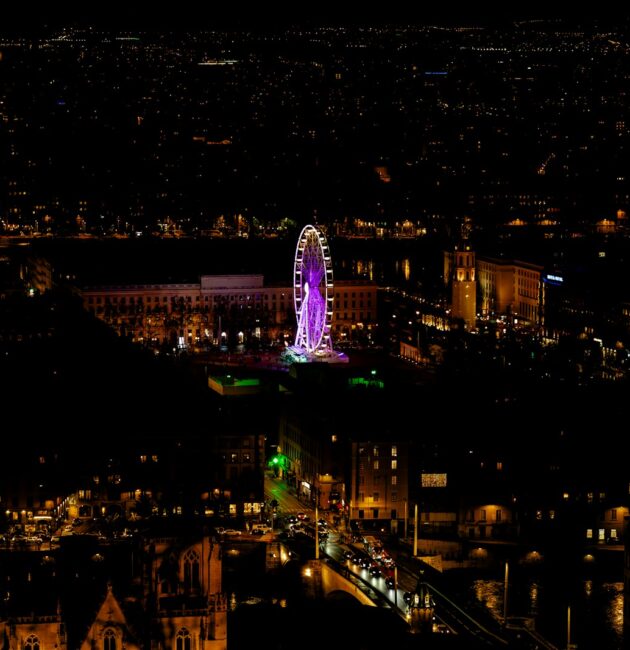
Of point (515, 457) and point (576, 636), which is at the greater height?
point (515, 457)

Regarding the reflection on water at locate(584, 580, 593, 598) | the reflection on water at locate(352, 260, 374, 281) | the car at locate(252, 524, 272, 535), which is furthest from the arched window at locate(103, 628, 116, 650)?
the reflection on water at locate(352, 260, 374, 281)

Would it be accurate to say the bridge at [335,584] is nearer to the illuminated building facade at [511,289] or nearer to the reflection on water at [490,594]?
the reflection on water at [490,594]

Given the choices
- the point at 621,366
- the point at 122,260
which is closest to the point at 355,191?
the point at 122,260

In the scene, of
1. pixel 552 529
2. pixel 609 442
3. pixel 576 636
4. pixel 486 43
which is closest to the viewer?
pixel 576 636

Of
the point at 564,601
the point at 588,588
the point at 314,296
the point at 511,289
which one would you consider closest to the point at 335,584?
the point at 564,601

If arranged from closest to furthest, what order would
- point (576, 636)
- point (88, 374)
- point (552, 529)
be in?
point (576, 636), point (552, 529), point (88, 374)

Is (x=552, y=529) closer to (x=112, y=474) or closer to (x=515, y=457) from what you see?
(x=515, y=457)
